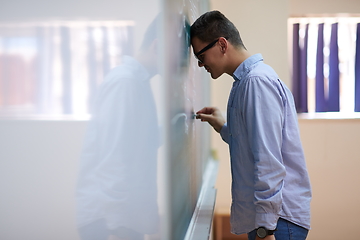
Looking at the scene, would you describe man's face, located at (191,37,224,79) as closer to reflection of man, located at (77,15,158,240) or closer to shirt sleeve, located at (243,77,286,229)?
shirt sleeve, located at (243,77,286,229)

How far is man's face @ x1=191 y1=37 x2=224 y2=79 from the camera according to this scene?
123cm

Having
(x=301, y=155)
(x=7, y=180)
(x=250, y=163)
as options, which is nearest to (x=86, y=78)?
(x=7, y=180)

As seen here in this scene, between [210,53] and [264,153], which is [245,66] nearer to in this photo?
[210,53]

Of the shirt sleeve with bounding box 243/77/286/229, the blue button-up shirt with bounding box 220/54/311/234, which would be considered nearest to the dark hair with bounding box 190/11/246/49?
the blue button-up shirt with bounding box 220/54/311/234

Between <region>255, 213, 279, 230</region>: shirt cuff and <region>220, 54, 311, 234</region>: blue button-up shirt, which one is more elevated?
<region>220, 54, 311, 234</region>: blue button-up shirt

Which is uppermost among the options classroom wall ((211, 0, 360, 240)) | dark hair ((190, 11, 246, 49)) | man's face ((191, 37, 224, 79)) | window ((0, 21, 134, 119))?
dark hair ((190, 11, 246, 49))

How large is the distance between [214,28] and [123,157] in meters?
0.78

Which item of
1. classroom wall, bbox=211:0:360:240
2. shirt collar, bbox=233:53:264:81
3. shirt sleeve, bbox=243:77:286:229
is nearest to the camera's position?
shirt sleeve, bbox=243:77:286:229

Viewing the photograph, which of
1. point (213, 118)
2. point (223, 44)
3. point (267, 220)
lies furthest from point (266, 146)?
point (213, 118)

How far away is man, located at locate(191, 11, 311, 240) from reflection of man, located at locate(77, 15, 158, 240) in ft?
1.60

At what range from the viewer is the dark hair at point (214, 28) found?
47.3 inches

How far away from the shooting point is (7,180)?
418mm

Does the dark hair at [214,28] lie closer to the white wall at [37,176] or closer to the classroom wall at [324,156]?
the white wall at [37,176]

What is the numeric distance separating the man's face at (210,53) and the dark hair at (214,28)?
0.7 inches
